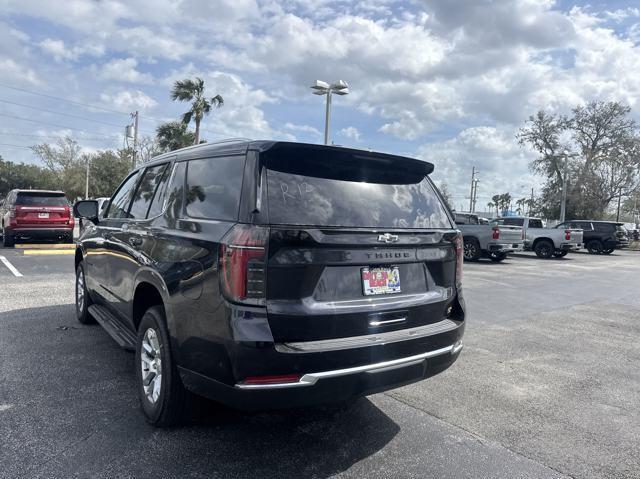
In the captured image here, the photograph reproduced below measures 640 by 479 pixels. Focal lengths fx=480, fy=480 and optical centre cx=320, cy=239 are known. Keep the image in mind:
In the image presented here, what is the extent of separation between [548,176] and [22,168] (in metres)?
66.1

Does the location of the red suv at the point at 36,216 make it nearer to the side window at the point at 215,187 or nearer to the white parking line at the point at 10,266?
the white parking line at the point at 10,266

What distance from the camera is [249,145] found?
2.88 meters

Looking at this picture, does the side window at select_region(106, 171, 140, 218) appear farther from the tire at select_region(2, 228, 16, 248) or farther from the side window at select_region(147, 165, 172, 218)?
the tire at select_region(2, 228, 16, 248)

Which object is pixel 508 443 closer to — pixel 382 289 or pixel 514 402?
pixel 514 402

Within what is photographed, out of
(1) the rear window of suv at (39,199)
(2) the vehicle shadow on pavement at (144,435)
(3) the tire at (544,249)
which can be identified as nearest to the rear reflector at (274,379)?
(2) the vehicle shadow on pavement at (144,435)

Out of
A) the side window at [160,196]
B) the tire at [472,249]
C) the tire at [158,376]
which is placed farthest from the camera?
the tire at [472,249]

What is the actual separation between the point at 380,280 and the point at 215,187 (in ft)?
3.89

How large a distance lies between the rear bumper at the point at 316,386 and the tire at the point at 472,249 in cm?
1502

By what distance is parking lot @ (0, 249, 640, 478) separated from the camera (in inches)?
111

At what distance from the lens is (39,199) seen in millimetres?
14219

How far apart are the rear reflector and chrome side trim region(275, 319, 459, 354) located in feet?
0.43

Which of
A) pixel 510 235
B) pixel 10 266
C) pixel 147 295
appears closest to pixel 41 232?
pixel 10 266

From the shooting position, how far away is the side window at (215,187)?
9.23ft

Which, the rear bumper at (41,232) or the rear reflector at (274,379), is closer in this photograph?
the rear reflector at (274,379)
